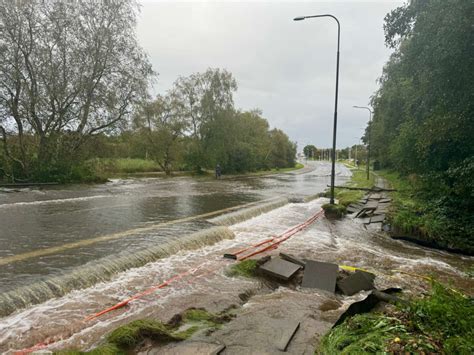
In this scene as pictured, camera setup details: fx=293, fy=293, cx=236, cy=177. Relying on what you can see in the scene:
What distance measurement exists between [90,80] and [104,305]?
2295cm

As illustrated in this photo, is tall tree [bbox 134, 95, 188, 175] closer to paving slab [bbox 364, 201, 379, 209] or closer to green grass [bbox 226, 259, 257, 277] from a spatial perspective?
paving slab [bbox 364, 201, 379, 209]

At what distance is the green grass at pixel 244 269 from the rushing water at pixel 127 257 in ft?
0.98

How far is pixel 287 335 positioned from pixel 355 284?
2.81m

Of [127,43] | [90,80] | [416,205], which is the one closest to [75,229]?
[416,205]

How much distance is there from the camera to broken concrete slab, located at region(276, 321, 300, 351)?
361 cm

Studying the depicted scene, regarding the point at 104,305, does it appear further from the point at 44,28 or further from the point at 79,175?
the point at 44,28

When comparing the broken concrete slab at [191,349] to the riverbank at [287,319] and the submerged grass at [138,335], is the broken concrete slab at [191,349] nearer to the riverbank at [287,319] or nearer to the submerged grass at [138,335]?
the riverbank at [287,319]

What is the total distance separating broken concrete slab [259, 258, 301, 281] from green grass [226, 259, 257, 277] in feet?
0.69

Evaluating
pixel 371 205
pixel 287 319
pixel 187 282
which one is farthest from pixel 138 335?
pixel 371 205

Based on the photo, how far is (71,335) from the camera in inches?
165

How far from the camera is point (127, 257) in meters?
7.05

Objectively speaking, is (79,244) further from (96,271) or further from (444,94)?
(444,94)

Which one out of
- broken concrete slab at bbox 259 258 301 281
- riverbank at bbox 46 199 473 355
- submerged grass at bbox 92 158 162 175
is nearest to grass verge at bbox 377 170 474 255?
riverbank at bbox 46 199 473 355

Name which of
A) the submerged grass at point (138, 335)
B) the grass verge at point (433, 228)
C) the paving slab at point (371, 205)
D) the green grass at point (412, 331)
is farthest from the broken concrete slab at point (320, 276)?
the paving slab at point (371, 205)
